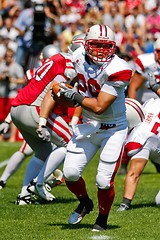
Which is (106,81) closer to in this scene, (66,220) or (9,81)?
(66,220)

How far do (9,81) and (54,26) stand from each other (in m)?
2.79

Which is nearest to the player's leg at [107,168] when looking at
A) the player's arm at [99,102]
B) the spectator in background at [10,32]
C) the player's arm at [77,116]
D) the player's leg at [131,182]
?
the player's arm at [99,102]

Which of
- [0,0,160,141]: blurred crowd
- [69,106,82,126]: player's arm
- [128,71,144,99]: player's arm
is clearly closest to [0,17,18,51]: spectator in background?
[0,0,160,141]: blurred crowd

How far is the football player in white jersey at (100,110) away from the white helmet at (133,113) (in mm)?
875

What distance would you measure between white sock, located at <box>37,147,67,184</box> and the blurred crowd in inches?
304

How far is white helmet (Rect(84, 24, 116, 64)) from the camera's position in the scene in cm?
529

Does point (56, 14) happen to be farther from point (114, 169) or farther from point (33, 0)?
point (114, 169)

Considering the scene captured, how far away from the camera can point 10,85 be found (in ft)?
47.9

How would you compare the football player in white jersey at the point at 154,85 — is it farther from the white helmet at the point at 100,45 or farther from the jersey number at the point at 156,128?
the white helmet at the point at 100,45

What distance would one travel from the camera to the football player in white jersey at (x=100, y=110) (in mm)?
5238

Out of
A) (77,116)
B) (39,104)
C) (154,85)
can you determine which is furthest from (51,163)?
(154,85)

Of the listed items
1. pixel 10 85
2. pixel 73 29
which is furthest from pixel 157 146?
pixel 73 29

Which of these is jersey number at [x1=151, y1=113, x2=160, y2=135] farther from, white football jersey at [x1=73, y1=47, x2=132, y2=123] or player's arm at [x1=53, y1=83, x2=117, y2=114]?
player's arm at [x1=53, y1=83, x2=117, y2=114]

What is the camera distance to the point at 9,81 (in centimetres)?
Result: 1461
